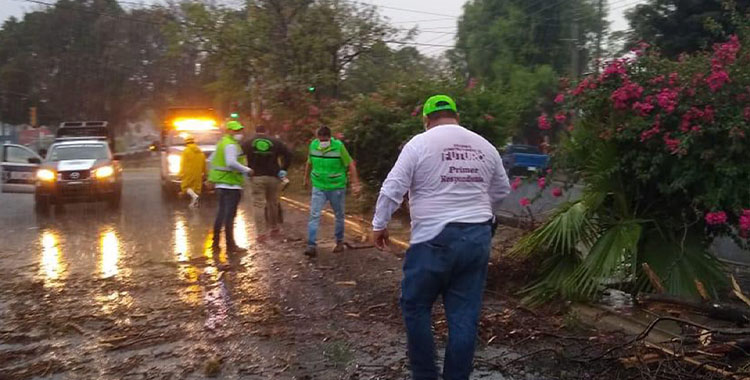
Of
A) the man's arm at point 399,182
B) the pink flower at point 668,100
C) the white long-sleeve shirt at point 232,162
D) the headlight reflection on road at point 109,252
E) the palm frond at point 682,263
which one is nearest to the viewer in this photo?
the man's arm at point 399,182

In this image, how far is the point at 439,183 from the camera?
4.60 meters

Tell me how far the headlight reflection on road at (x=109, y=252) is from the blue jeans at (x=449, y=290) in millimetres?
5594

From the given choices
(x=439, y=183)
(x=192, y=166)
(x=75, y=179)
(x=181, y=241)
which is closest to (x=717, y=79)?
(x=439, y=183)

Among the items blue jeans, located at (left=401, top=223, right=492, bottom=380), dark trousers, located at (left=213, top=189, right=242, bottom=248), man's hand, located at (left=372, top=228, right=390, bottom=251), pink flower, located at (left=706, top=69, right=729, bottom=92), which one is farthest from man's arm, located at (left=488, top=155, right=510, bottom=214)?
dark trousers, located at (left=213, top=189, right=242, bottom=248)

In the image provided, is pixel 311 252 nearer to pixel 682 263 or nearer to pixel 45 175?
pixel 682 263

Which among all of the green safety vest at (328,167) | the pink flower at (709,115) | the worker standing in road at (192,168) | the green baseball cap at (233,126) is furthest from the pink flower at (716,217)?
the worker standing in road at (192,168)

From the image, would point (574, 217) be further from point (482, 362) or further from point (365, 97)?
point (365, 97)

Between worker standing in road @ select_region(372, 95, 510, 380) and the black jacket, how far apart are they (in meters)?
6.95

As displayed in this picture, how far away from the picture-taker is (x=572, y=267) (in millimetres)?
7023

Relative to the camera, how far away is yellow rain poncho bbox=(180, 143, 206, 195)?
14312 mm

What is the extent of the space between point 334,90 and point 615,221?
1569cm

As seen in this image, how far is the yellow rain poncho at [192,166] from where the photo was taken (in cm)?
1431

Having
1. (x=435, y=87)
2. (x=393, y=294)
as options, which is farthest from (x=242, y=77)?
(x=393, y=294)

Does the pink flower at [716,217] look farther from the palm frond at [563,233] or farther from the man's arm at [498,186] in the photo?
the man's arm at [498,186]
